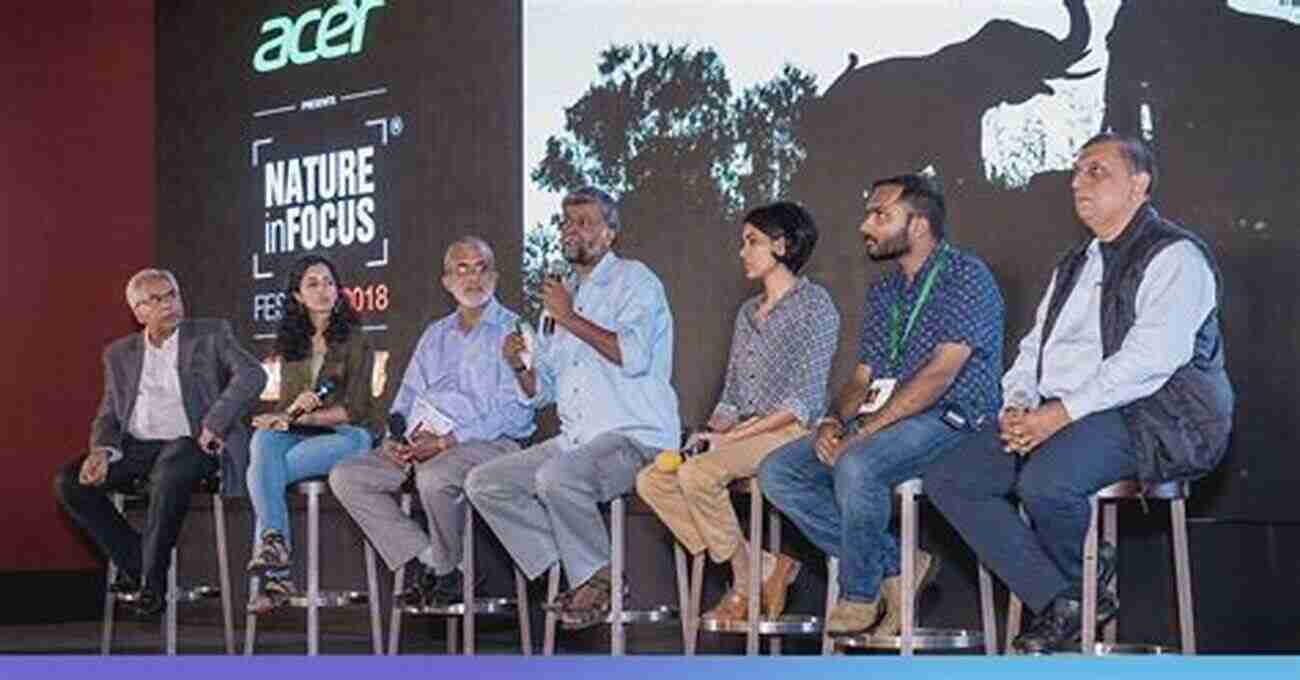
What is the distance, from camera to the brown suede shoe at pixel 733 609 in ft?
19.7

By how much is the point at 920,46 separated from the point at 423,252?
220 cm

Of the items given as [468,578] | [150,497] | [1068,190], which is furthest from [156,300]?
[1068,190]

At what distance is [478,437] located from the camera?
22.2 ft

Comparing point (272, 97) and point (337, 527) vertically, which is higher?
point (272, 97)

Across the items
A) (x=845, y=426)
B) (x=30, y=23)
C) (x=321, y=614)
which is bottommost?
(x=321, y=614)

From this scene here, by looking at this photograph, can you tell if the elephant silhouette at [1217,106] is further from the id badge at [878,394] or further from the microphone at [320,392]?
the microphone at [320,392]

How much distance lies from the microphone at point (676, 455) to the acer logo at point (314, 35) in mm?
2707

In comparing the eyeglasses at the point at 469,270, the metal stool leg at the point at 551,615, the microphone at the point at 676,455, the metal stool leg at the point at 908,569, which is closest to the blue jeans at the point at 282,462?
the eyeglasses at the point at 469,270

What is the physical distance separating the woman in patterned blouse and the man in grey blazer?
1.62 metres

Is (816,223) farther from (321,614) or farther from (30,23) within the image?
(30,23)

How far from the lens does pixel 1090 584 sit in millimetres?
5125

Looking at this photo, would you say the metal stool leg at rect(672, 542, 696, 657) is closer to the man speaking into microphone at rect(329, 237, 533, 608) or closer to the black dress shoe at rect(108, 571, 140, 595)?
the man speaking into microphone at rect(329, 237, 533, 608)

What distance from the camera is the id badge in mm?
5602

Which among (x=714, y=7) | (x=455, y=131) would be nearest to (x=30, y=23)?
(x=455, y=131)
